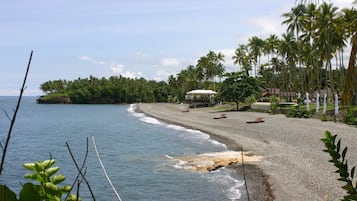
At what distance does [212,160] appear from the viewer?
21.9 m

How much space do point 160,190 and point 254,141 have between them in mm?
12715

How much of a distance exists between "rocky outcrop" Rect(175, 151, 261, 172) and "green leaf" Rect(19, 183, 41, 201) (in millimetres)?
18288

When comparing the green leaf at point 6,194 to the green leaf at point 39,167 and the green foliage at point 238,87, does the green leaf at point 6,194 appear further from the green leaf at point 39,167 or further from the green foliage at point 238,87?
the green foliage at point 238,87

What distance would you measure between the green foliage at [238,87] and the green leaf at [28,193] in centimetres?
5391

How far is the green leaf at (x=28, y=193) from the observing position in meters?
1.37

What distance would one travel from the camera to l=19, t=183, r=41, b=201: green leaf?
1.37 m

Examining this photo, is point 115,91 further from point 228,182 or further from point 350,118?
point 228,182

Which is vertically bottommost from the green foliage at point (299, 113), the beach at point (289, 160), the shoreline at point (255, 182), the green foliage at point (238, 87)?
the shoreline at point (255, 182)

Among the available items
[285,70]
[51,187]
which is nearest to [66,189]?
[51,187]

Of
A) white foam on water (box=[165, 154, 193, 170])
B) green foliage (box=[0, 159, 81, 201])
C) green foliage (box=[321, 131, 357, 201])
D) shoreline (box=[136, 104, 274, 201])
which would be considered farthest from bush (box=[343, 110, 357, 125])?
→ green foliage (box=[0, 159, 81, 201])

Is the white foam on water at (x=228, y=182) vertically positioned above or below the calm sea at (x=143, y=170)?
above

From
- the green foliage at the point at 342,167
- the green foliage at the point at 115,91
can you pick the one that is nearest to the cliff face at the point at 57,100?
the green foliage at the point at 115,91

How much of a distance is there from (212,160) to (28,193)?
2076cm

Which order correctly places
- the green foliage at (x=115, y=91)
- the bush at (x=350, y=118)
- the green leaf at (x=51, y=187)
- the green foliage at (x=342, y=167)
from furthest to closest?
the green foliage at (x=115, y=91), the bush at (x=350, y=118), the green foliage at (x=342, y=167), the green leaf at (x=51, y=187)
